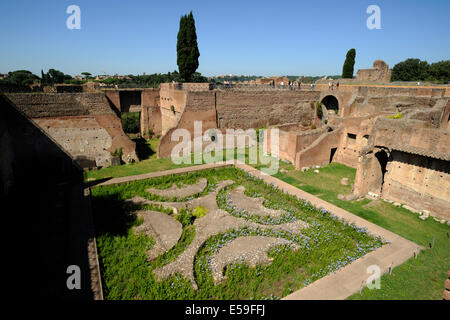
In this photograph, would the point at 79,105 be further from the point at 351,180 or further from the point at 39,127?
the point at 351,180

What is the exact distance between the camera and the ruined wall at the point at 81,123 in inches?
536

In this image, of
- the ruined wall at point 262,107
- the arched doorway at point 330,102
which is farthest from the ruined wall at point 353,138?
the arched doorway at point 330,102

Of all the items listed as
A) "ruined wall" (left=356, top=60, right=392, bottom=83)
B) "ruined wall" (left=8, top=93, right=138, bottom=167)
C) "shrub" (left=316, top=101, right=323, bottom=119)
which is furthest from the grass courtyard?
"ruined wall" (left=356, top=60, right=392, bottom=83)

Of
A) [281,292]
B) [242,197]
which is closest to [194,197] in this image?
[242,197]

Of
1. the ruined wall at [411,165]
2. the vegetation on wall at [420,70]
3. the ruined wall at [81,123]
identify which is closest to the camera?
the ruined wall at [411,165]

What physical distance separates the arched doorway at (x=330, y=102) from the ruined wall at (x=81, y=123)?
17.4 metres

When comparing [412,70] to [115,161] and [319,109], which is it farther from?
[115,161]

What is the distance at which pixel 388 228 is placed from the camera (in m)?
9.46

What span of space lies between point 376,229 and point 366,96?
45.7 feet

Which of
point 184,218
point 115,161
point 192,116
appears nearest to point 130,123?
point 192,116

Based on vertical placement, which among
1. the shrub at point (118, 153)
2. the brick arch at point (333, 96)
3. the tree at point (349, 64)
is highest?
the tree at point (349, 64)

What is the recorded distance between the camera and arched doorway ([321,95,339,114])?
24.0 meters

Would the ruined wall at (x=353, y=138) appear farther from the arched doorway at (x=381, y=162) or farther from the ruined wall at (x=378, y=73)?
the ruined wall at (x=378, y=73)
